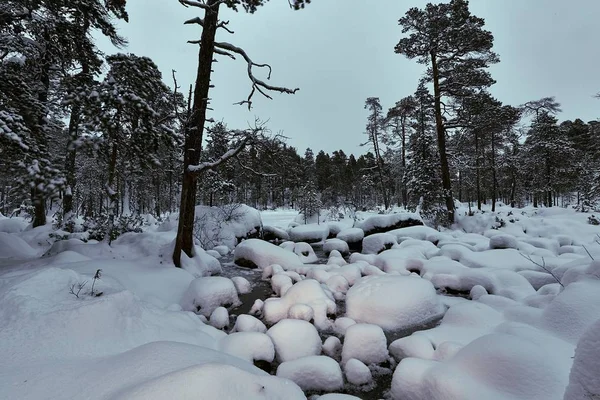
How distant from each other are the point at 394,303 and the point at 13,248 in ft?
27.9

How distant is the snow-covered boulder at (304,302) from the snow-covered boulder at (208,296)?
0.82m

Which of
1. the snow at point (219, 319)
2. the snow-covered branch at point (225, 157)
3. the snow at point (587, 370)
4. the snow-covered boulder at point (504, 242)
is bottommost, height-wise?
the snow at point (219, 319)

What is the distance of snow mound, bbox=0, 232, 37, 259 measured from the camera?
19.2 ft

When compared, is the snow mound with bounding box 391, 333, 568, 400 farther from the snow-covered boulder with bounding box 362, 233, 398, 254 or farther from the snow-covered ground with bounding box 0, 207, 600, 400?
the snow-covered boulder with bounding box 362, 233, 398, 254

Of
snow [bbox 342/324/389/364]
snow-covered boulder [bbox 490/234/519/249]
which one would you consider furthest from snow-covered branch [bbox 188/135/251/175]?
snow-covered boulder [bbox 490/234/519/249]

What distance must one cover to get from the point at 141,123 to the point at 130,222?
5.55 m

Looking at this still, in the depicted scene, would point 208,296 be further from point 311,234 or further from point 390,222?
point 390,222

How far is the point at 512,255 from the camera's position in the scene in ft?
22.8

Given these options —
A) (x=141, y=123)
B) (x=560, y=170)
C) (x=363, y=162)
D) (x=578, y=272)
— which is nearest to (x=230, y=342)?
(x=141, y=123)

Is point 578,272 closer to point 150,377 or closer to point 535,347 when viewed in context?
point 535,347

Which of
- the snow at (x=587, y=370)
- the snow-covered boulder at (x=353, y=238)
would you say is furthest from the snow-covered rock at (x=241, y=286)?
the snow-covered boulder at (x=353, y=238)

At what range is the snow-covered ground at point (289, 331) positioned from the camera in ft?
6.36

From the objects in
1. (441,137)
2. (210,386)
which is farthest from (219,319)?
(441,137)

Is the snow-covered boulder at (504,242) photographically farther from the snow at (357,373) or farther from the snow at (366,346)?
the snow at (357,373)
